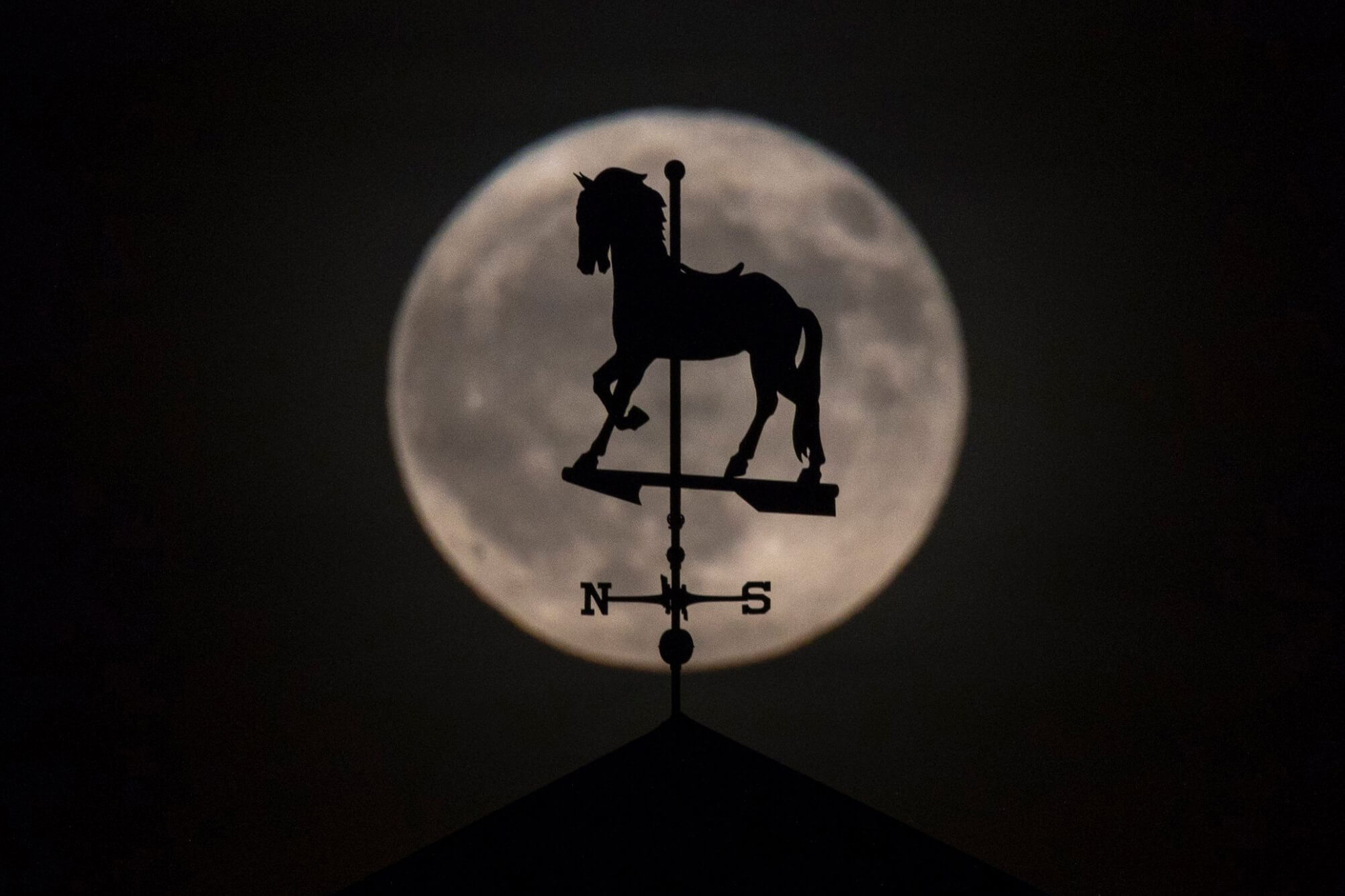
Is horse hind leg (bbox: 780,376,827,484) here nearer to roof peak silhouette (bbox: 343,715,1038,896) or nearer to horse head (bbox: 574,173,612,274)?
horse head (bbox: 574,173,612,274)

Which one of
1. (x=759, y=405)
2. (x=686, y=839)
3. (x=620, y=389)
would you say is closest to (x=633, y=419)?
(x=620, y=389)

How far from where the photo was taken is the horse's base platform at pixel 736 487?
23.1 ft

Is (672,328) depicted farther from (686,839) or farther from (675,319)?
(686,839)

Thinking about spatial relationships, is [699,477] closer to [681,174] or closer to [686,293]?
[686,293]

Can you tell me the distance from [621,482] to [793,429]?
1.05 metres

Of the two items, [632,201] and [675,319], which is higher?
[632,201]

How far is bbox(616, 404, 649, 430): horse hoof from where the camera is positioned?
7363mm

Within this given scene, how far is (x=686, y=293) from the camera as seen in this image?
7.38m

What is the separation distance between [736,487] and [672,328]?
2.40 feet

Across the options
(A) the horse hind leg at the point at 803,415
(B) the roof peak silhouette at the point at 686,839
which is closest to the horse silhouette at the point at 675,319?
(A) the horse hind leg at the point at 803,415

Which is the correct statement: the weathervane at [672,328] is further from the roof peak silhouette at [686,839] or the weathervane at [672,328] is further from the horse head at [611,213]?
the roof peak silhouette at [686,839]

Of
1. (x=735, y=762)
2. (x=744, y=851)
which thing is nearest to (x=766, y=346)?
(x=735, y=762)

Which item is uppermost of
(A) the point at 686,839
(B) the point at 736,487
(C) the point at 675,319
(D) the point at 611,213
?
(D) the point at 611,213

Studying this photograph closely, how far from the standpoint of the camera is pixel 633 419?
7.38m
